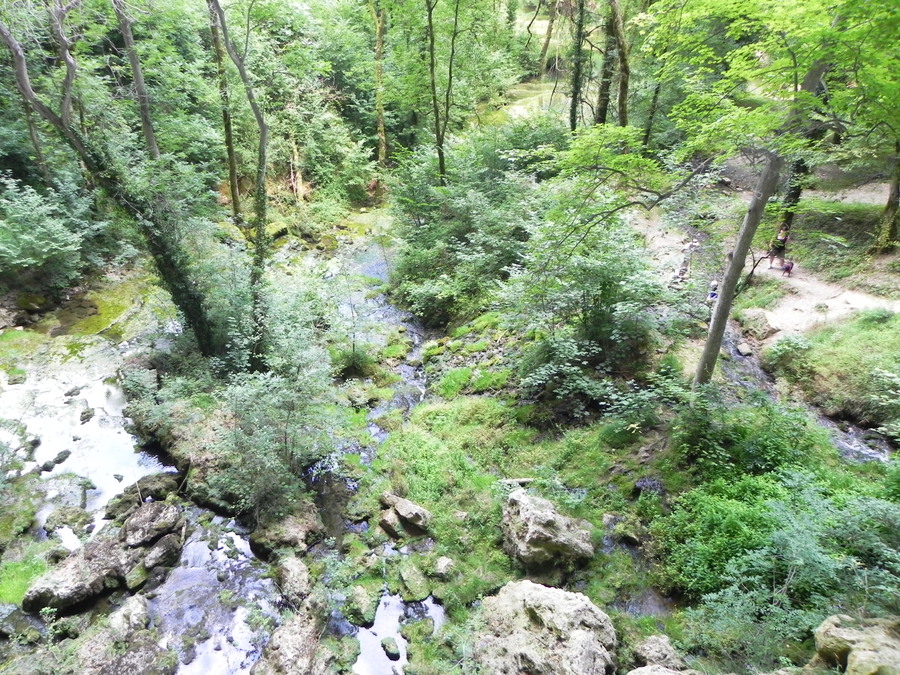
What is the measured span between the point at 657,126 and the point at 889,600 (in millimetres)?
18574

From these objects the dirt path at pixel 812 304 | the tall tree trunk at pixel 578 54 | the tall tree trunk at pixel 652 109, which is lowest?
the dirt path at pixel 812 304

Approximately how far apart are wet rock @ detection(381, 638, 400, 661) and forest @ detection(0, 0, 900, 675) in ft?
0.33

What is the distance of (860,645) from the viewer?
10.4 feet

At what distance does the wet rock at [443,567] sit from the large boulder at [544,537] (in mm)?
916

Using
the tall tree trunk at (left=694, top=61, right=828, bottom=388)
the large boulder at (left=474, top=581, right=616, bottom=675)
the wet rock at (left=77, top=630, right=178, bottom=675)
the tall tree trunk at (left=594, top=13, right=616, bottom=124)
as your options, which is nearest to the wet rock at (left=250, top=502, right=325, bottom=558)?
the wet rock at (left=77, top=630, right=178, bottom=675)

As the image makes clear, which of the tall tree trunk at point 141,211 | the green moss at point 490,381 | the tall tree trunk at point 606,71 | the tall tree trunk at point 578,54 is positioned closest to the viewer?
the tall tree trunk at point 141,211

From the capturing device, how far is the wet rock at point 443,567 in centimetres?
671

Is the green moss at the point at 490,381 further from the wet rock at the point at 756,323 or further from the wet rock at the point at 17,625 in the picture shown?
the wet rock at the point at 17,625

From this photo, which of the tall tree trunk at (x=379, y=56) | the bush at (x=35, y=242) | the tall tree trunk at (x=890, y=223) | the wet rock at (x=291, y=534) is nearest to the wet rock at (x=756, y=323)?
the tall tree trunk at (x=890, y=223)

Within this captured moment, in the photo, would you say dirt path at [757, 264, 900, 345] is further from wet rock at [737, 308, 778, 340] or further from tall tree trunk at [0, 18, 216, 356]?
tall tree trunk at [0, 18, 216, 356]

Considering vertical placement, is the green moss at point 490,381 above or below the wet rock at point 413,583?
above

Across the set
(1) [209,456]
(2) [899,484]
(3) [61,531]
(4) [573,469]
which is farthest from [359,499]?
(2) [899,484]

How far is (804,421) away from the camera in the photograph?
273 inches

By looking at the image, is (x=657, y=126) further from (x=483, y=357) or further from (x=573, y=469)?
(x=573, y=469)
